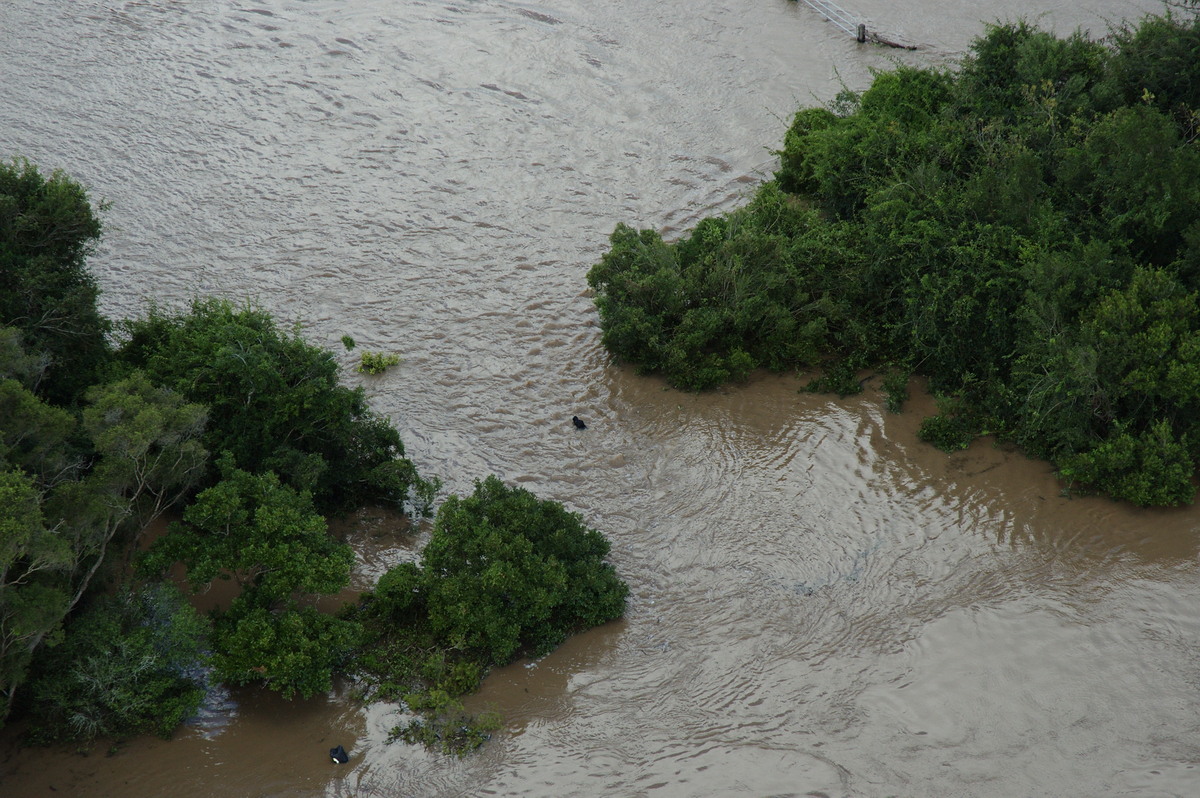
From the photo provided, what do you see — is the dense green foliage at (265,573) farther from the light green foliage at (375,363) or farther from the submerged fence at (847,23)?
the submerged fence at (847,23)

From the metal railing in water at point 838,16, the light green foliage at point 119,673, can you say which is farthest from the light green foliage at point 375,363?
the metal railing in water at point 838,16

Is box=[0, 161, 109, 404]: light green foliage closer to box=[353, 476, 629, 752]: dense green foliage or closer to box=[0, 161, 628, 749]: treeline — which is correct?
box=[0, 161, 628, 749]: treeline

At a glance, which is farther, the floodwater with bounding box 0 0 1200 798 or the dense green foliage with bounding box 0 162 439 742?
the floodwater with bounding box 0 0 1200 798

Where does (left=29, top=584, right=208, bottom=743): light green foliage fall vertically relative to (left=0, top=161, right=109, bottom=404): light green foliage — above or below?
below

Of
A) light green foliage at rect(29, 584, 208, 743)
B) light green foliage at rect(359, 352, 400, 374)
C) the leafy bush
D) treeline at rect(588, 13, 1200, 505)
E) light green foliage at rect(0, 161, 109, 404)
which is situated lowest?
light green foliage at rect(29, 584, 208, 743)

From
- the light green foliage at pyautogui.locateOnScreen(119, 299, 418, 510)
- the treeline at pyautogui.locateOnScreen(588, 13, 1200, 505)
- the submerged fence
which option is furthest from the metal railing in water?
the light green foliage at pyautogui.locateOnScreen(119, 299, 418, 510)

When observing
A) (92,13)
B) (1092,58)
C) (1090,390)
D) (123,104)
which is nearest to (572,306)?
(1090,390)

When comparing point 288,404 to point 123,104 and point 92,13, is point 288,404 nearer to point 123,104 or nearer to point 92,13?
point 123,104
